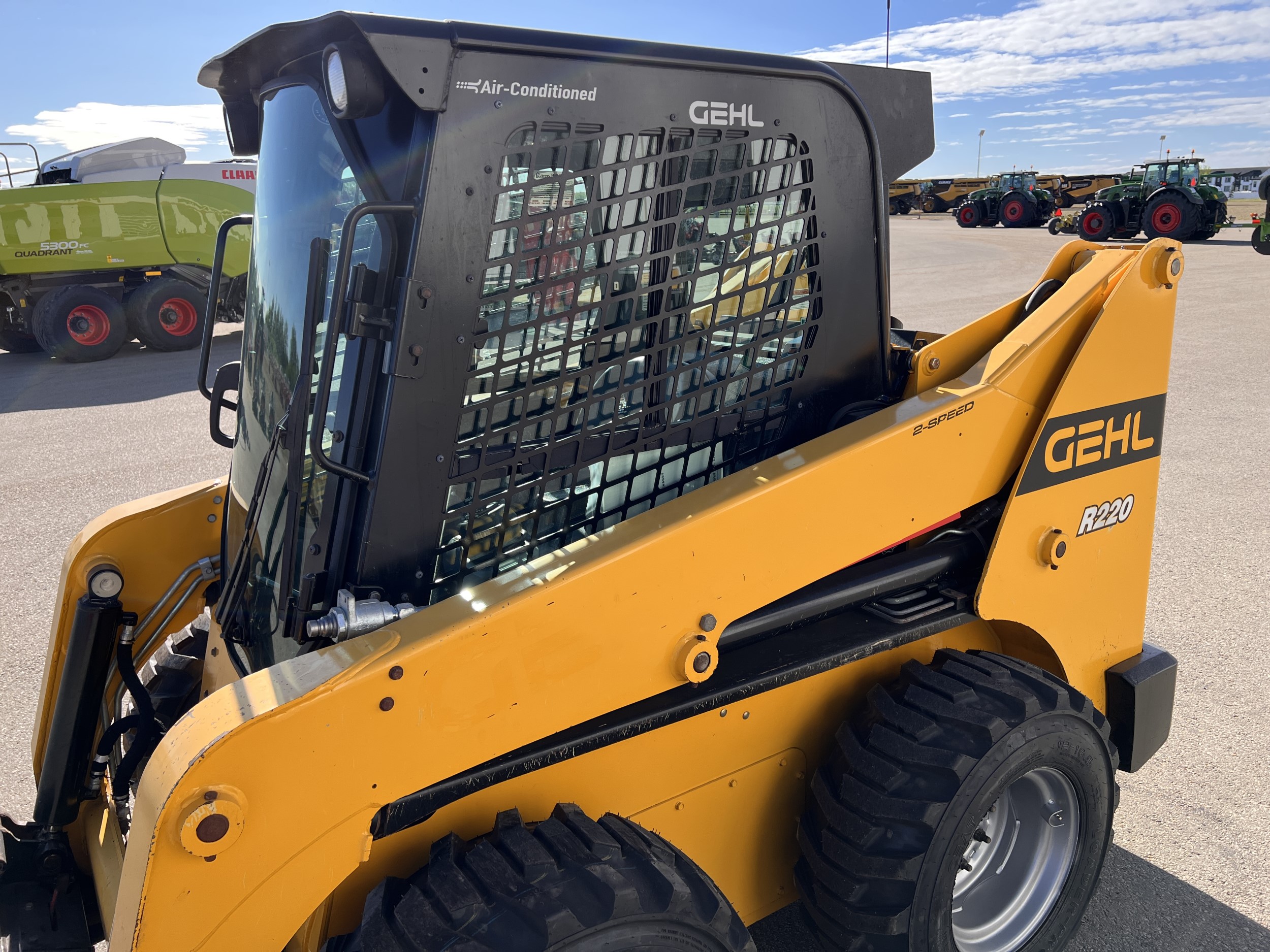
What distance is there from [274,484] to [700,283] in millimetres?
1103

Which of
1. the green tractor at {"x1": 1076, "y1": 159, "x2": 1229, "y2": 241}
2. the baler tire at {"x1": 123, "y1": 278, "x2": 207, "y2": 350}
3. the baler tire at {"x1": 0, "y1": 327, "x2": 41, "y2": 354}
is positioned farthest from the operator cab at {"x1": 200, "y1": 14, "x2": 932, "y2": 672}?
the green tractor at {"x1": 1076, "y1": 159, "x2": 1229, "y2": 241}

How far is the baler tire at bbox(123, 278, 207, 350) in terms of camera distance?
1393 centimetres

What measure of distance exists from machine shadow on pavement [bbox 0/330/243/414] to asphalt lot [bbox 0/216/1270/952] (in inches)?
1.7

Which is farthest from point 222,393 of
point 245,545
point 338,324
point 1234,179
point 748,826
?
point 1234,179

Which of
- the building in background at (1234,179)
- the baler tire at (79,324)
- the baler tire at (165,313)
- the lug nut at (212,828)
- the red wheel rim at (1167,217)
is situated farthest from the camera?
the building in background at (1234,179)

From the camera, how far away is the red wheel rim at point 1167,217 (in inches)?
1096

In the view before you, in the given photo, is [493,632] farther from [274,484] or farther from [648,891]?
[274,484]

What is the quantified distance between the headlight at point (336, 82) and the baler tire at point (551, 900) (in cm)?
139

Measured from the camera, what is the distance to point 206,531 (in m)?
3.22

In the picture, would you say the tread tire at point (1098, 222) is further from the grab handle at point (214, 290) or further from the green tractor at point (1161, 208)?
the grab handle at point (214, 290)

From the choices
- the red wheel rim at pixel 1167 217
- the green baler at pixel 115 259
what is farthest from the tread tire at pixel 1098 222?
the green baler at pixel 115 259

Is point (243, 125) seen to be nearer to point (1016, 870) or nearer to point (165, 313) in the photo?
point (1016, 870)

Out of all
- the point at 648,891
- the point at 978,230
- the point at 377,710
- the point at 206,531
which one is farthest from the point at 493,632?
the point at 978,230

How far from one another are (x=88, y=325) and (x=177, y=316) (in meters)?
1.18
